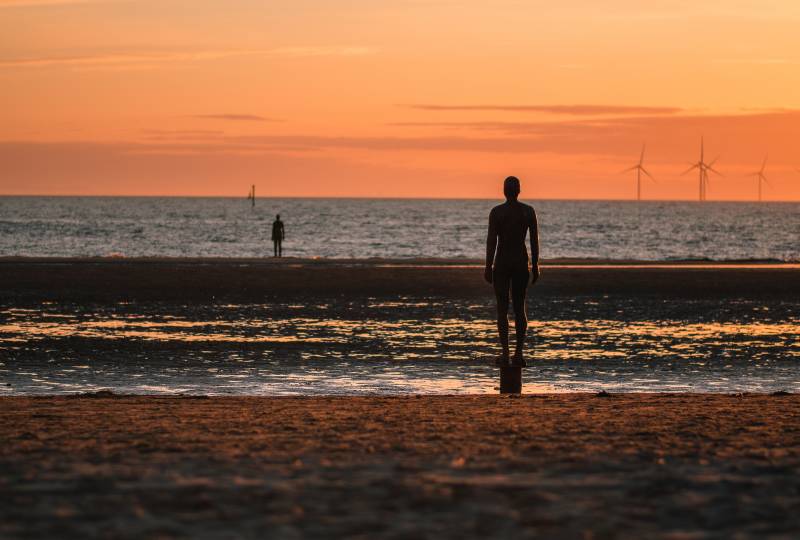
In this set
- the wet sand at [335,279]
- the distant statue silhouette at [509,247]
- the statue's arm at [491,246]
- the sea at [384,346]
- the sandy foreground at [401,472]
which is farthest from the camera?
the wet sand at [335,279]

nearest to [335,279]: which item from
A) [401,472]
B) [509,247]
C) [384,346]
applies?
[384,346]

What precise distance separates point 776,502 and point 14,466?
4.74 metres

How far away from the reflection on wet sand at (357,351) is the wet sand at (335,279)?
406cm

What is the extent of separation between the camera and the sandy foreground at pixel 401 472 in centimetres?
590

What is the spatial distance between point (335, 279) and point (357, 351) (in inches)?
660

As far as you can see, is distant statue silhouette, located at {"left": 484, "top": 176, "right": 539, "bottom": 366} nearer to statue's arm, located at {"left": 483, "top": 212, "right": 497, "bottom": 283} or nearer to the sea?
statue's arm, located at {"left": 483, "top": 212, "right": 497, "bottom": 283}

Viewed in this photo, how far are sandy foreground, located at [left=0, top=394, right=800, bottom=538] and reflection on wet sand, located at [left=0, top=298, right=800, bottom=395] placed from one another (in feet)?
13.2

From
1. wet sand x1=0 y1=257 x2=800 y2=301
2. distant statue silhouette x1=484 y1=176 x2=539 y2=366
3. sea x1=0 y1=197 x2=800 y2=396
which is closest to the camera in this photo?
distant statue silhouette x1=484 y1=176 x2=539 y2=366

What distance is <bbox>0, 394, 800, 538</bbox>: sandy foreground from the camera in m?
5.90

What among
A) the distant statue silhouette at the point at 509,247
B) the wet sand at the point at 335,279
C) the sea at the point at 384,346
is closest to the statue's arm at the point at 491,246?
the distant statue silhouette at the point at 509,247

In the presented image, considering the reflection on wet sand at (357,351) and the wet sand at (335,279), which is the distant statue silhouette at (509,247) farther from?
the wet sand at (335,279)

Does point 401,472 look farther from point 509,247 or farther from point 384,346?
point 384,346

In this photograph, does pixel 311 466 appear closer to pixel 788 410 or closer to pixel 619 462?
pixel 619 462

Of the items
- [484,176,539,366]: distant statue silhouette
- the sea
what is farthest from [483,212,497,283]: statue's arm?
the sea
